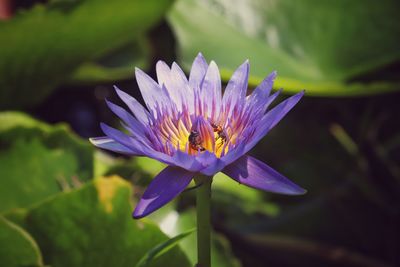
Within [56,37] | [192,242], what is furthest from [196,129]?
[56,37]

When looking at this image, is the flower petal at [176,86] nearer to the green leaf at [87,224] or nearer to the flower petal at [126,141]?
the flower petal at [126,141]

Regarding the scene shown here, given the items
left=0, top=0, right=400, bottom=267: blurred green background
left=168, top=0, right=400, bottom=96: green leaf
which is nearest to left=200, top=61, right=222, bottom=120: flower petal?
left=0, top=0, right=400, bottom=267: blurred green background

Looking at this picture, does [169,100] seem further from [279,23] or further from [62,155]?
[279,23]

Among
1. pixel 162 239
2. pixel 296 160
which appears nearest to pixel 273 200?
pixel 296 160

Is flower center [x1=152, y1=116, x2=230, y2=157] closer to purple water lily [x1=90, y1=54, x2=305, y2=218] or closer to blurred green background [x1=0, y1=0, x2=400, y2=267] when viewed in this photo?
purple water lily [x1=90, y1=54, x2=305, y2=218]

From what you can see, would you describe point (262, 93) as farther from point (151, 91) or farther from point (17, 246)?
point (17, 246)

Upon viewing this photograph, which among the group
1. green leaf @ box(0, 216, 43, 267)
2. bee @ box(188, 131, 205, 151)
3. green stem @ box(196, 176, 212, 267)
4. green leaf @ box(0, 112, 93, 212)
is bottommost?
green stem @ box(196, 176, 212, 267)
